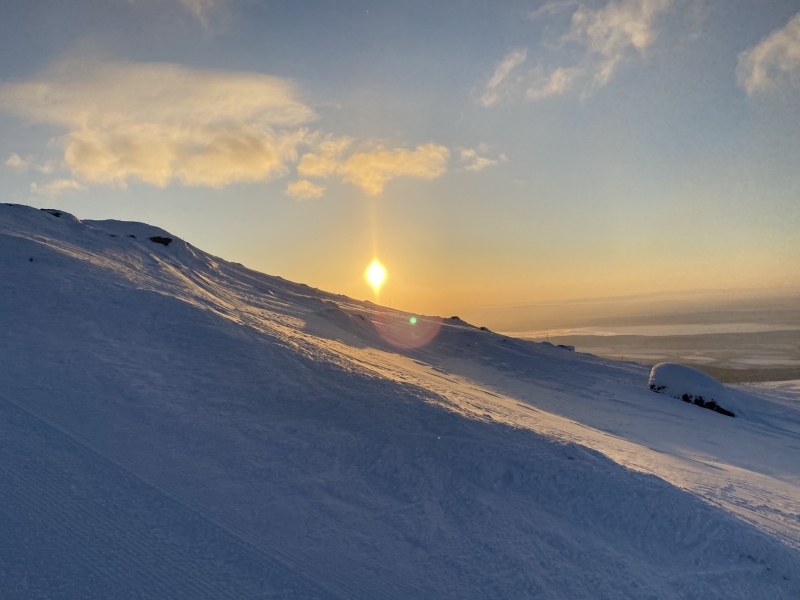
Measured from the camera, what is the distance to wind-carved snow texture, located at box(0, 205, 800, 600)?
17.6 ft

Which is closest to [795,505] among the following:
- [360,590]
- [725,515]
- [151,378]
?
[725,515]

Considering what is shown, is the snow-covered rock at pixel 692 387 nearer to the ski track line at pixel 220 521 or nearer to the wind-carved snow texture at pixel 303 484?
the wind-carved snow texture at pixel 303 484

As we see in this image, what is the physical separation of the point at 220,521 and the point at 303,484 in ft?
4.45

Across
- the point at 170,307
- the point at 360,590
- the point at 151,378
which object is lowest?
the point at 360,590

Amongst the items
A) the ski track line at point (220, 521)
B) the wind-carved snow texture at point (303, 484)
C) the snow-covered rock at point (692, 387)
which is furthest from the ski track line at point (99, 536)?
the snow-covered rock at point (692, 387)

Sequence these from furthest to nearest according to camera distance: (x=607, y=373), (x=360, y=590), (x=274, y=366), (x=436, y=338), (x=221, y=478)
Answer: (x=436, y=338) → (x=607, y=373) → (x=274, y=366) → (x=221, y=478) → (x=360, y=590)

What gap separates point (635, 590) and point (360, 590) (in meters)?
3.32

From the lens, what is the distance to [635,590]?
230 inches

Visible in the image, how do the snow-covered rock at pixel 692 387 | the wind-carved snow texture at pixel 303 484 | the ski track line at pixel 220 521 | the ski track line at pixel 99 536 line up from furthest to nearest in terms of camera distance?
the snow-covered rock at pixel 692 387
the wind-carved snow texture at pixel 303 484
the ski track line at pixel 220 521
the ski track line at pixel 99 536

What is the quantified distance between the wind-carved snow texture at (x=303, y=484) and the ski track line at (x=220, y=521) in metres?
0.03

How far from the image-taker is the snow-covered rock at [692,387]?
19.9 metres

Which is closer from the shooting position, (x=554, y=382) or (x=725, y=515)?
(x=725, y=515)

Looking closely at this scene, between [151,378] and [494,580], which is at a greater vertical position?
[151,378]

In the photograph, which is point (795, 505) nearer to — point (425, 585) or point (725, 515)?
point (725, 515)
